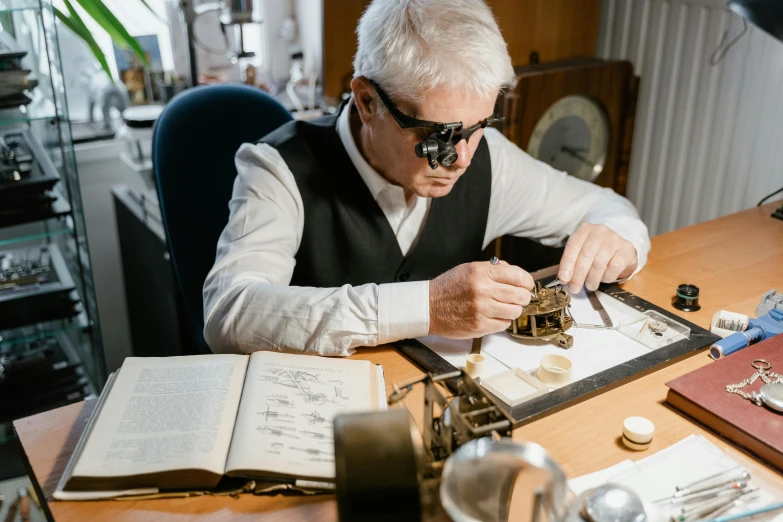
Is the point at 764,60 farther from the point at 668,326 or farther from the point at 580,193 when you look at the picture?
the point at 668,326

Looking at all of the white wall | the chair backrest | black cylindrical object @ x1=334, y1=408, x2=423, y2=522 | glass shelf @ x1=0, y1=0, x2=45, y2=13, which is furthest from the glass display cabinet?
the white wall

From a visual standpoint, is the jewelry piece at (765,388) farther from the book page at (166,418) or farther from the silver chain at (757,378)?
the book page at (166,418)

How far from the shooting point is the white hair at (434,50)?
1.31 m

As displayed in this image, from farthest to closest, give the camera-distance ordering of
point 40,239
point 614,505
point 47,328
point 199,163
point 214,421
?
point 40,239
point 47,328
point 199,163
point 214,421
point 614,505

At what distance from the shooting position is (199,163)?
5.65 ft

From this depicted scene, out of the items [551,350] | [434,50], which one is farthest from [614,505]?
[434,50]

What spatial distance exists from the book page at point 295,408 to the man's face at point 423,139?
402 mm

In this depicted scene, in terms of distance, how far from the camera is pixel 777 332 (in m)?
1.32

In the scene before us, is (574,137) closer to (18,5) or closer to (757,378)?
(757,378)

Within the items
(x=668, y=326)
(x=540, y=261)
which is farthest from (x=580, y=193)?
(x=668, y=326)

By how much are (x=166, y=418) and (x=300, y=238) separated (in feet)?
1.95

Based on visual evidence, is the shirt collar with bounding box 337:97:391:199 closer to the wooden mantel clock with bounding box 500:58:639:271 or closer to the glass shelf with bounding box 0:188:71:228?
the wooden mantel clock with bounding box 500:58:639:271

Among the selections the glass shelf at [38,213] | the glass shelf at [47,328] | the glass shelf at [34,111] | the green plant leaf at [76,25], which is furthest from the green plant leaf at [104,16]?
the glass shelf at [47,328]

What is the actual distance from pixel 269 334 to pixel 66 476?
0.39m
